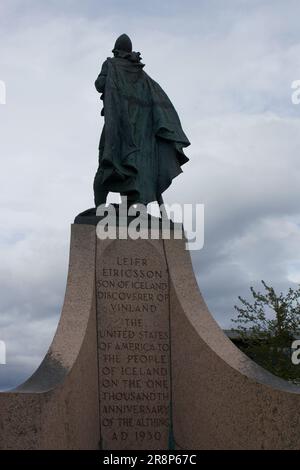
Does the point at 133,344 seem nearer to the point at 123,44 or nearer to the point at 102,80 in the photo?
the point at 102,80

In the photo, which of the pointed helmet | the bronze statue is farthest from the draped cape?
the pointed helmet

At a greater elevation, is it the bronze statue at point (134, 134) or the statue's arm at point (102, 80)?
the statue's arm at point (102, 80)

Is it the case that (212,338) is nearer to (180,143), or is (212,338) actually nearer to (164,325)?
(164,325)

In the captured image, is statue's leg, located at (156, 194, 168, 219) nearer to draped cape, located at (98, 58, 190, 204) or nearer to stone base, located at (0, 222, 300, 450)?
draped cape, located at (98, 58, 190, 204)

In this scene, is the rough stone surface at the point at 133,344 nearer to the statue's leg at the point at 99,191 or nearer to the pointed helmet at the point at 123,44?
the statue's leg at the point at 99,191

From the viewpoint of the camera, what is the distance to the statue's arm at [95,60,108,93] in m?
11.4

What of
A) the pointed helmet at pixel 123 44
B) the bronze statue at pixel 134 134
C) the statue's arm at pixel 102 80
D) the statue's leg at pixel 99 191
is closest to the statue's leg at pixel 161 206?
the bronze statue at pixel 134 134

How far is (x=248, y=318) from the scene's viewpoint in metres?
23.2

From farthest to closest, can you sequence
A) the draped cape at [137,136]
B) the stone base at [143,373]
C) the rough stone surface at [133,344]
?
the draped cape at [137,136]
the rough stone surface at [133,344]
the stone base at [143,373]

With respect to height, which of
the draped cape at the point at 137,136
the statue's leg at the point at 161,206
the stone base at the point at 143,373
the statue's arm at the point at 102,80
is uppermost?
the statue's arm at the point at 102,80

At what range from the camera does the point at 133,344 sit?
9.98 meters

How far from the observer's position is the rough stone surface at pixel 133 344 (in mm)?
9617

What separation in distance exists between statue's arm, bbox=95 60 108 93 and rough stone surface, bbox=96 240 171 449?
250cm
